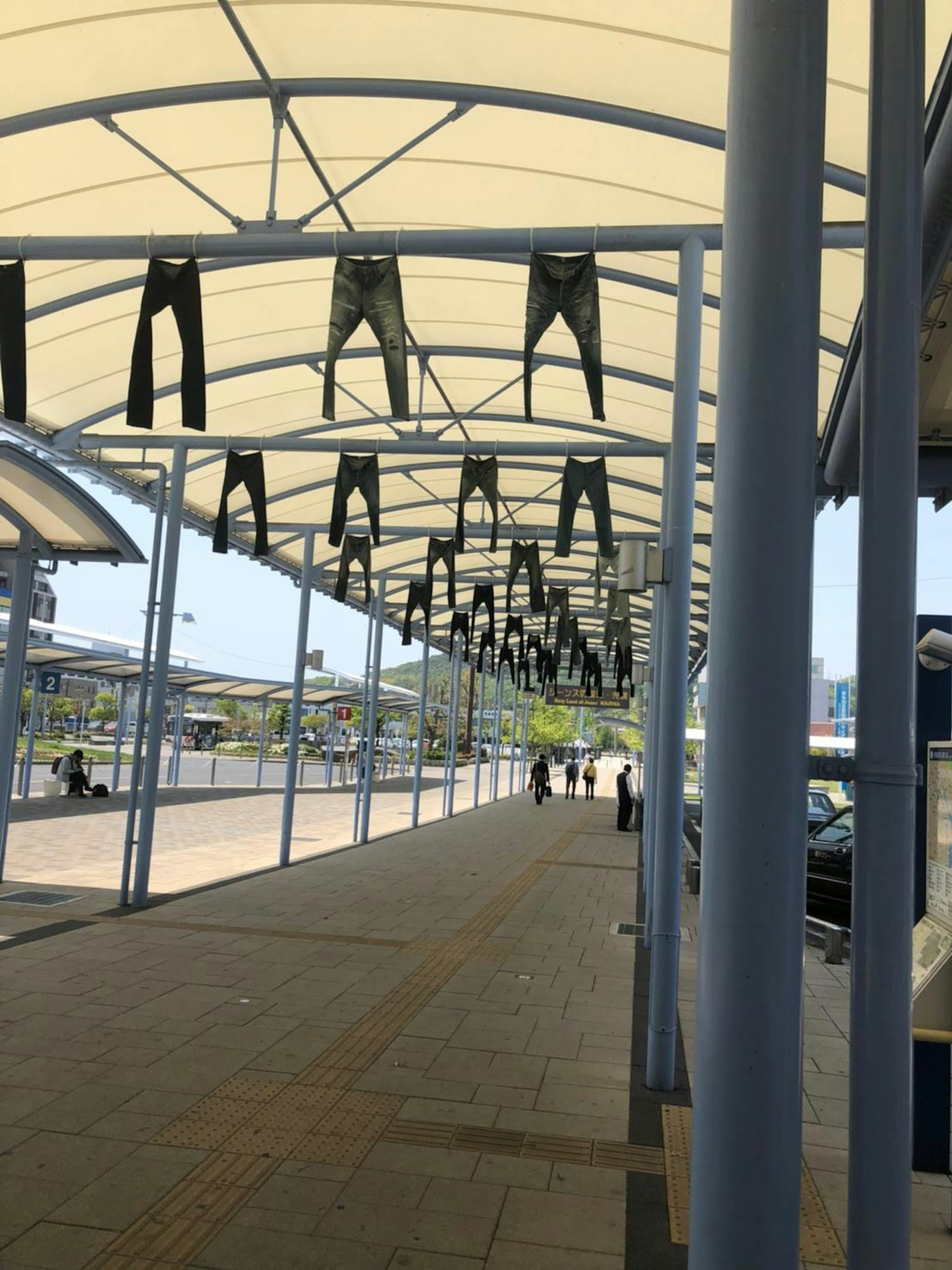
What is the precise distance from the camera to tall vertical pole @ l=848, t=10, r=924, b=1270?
2.25 meters

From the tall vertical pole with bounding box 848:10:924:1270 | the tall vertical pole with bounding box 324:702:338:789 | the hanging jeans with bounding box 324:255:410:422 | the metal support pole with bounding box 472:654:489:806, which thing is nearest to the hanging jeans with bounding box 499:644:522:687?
the metal support pole with bounding box 472:654:489:806

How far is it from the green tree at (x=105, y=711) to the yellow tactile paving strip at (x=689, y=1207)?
3044 inches

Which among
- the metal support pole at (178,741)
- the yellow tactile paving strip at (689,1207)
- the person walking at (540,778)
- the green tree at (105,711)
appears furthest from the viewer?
the green tree at (105,711)

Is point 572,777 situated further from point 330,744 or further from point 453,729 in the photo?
point 453,729

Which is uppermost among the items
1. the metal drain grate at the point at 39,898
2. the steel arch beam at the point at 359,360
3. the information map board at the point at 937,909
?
the steel arch beam at the point at 359,360

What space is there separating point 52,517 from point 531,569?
5.39 m

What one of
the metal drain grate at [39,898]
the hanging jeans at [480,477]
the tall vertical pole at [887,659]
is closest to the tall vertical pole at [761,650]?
the tall vertical pole at [887,659]

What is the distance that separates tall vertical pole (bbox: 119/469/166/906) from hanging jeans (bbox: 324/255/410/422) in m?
4.57

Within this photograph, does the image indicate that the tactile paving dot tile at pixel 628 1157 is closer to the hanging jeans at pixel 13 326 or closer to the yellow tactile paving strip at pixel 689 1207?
the yellow tactile paving strip at pixel 689 1207

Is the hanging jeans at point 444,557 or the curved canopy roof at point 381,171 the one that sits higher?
the curved canopy roof at point 381,171

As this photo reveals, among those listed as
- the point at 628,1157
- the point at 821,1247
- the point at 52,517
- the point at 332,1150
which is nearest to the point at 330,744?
the point at 52,517

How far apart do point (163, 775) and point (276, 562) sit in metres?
22.9

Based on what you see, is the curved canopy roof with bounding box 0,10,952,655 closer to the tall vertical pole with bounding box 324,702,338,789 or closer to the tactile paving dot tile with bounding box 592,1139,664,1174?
the tactile paving dot tile with bounding box 592,1139,664,1174

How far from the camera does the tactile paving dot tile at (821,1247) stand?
365cm
